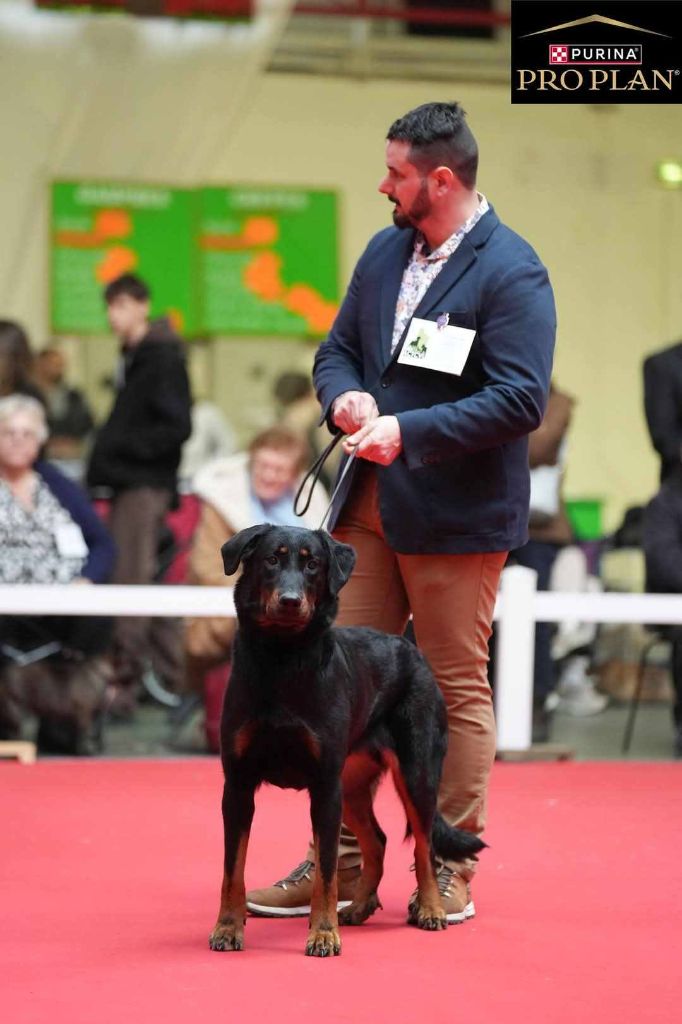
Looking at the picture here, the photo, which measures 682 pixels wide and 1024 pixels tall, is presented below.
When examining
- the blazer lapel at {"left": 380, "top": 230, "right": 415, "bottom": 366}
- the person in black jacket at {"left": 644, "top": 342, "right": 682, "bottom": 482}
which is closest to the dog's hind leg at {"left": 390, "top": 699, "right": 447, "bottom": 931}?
the blazer lapel at {"left": 380, "top": 230, "right": 415, "bottom": 366}

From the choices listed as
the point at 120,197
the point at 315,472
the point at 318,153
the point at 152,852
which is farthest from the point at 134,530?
the point at 318,153

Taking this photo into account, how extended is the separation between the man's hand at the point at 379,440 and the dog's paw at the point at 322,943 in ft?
2.75

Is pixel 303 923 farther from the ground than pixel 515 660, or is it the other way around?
pixel 515 660

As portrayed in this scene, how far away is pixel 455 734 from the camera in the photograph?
3.42m

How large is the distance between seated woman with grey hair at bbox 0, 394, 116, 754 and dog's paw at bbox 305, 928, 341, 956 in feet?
9.70

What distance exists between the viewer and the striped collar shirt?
11.1ft

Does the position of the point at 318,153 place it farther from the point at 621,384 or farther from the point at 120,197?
the point at 621,384

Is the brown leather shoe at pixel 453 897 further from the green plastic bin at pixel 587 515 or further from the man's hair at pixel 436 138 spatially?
the green plastic bin at pixel 587 515

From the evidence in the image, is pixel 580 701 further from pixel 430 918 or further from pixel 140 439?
pixel 430 918

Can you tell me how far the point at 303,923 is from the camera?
330 cm

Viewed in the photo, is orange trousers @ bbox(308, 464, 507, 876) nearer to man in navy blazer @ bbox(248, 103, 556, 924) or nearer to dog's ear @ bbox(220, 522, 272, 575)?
man in navy blazer @ bbox(248, 103, 556, 924)

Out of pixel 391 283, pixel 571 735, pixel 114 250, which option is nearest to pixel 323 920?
pixel 391 283

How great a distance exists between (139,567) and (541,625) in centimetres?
149

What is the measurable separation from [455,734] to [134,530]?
3.23m
